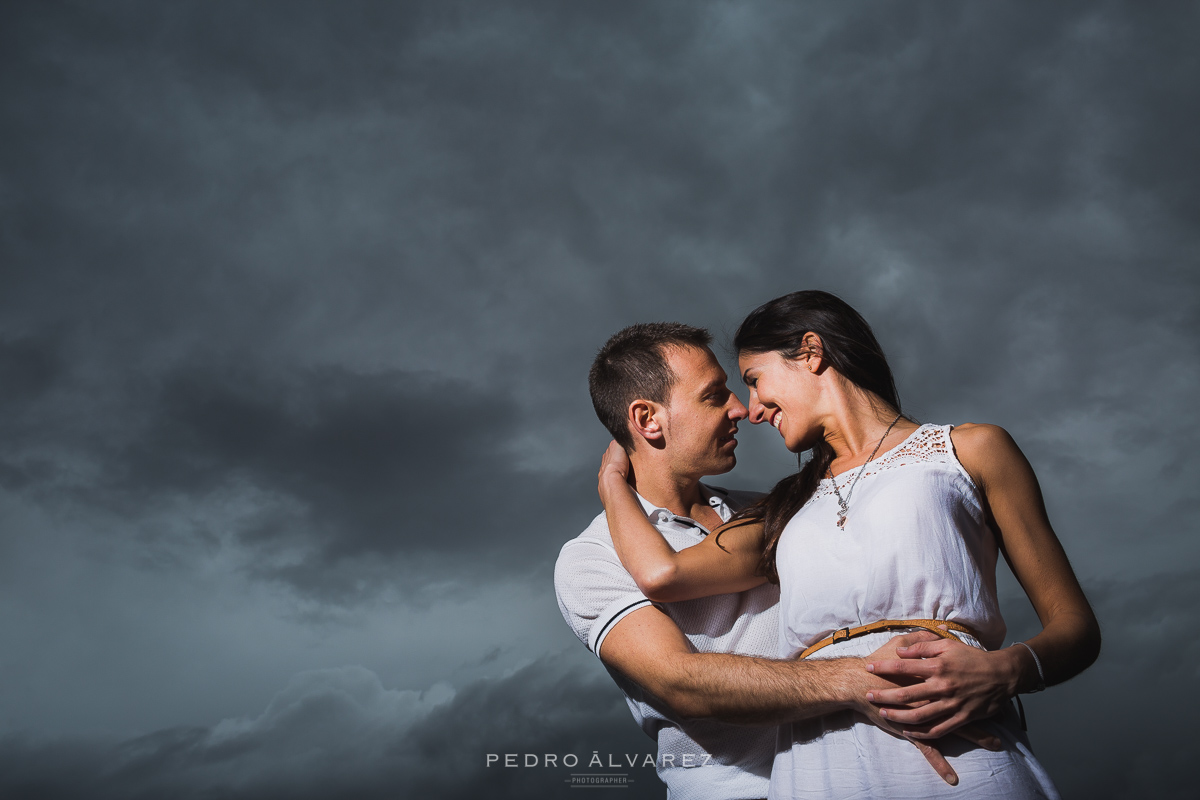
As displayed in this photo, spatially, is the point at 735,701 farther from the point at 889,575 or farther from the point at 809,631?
the point at 889,575

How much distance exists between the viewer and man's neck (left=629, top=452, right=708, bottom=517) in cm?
526

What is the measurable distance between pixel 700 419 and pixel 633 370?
A: 67 cm

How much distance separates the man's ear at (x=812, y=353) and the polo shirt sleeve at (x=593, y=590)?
154 cm

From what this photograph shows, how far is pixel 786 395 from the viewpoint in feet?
14.5

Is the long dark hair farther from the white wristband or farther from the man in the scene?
the white wristband

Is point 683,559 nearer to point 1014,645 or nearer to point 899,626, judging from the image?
point 899,626

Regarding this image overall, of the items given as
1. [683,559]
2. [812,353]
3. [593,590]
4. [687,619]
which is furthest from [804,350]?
[593,590]

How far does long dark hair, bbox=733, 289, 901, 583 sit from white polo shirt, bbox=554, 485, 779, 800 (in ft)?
1.09

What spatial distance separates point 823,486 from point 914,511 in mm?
781

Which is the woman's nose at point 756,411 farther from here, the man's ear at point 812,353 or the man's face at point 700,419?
the man's face at point 700,419

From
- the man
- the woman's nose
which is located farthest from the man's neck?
the woman's nose

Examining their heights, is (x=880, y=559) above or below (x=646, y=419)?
below

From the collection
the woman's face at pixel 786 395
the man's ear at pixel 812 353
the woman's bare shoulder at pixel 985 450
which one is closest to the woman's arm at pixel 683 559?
the woman's face at pixel 786 395

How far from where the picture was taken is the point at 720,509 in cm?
543
